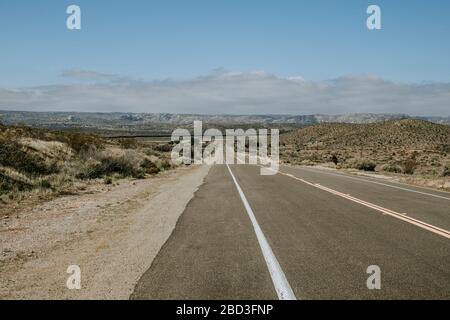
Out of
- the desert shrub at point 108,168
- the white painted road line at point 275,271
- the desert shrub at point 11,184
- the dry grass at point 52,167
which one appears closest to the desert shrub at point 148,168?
the dry grass at point 52,167

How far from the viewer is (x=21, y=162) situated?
74.5ft

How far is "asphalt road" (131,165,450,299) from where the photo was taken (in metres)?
6.26

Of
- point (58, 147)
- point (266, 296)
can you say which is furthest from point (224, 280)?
point (58, 147)

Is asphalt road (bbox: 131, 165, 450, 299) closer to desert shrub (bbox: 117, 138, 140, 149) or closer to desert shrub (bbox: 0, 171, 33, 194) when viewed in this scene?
desert shrub (bbox: 0, 171, 33, 194)

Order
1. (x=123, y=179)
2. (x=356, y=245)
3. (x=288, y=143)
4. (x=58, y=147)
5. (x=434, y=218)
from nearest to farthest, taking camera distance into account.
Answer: (x=356, y=245) < (x=434, y=218) < (x=123, y=179) < (x=58, y=147) < (x=288, y=143)

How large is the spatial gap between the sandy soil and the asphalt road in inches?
16.6

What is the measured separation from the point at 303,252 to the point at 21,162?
17.8 meters

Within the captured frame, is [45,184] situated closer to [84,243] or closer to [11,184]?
[11,184]

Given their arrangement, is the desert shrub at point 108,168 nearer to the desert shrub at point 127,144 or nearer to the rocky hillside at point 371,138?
the desert shrub at point 127,144
